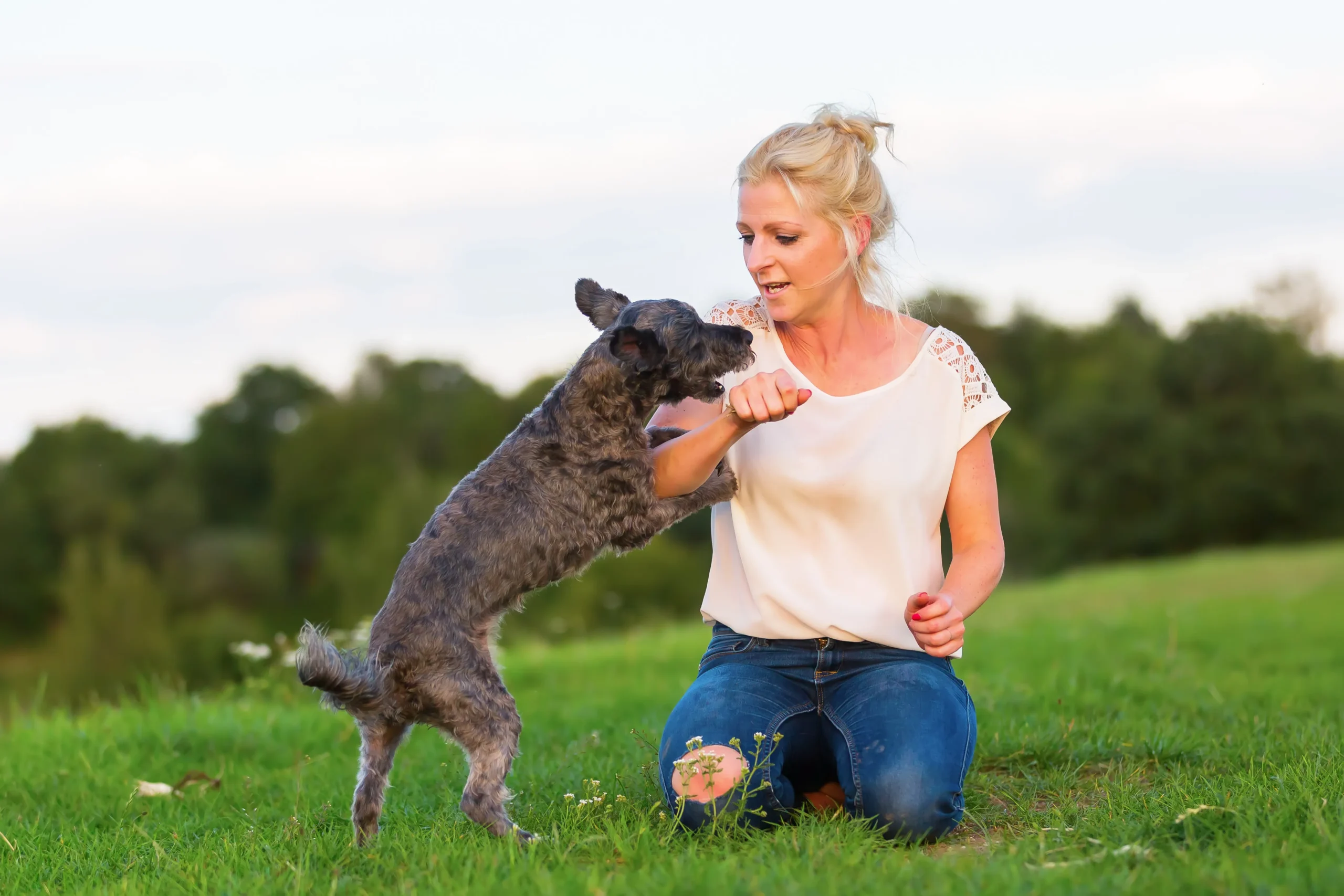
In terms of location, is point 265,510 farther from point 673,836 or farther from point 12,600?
point 673,836

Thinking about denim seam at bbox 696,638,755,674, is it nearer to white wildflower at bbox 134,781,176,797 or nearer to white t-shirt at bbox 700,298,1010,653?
white t-shirt at bbox 700,298,1010,653

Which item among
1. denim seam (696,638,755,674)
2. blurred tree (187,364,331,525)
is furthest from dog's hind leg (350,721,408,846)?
blurred tree (187,364,331,525)

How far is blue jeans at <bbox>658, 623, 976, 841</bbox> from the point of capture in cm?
416

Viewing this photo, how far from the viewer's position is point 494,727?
416 centimetres

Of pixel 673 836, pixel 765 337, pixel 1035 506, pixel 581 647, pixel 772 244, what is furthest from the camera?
pixel 1035 506

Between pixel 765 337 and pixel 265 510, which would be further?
pixel 265 510

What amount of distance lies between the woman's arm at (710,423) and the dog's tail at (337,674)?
1.26 metres

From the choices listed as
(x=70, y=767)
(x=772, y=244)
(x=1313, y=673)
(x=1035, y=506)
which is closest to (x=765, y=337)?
(x=772, y=244)

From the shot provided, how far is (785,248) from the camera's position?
4.58m

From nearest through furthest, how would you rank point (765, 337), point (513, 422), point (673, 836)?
point (673, 836), point (765, 337), point (513, 422)

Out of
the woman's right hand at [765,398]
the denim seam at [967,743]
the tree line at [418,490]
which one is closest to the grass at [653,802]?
the denim seam at [967,743]

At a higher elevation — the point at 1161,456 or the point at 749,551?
the point at 749,551

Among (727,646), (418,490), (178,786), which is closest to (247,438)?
(418,490)

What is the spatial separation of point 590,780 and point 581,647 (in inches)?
317
